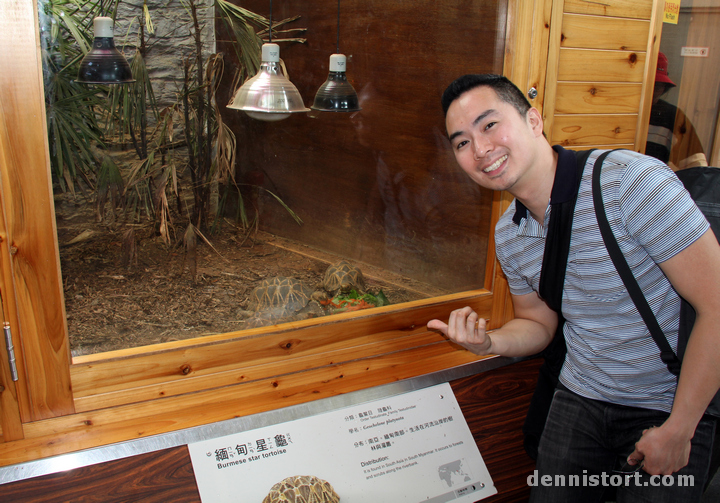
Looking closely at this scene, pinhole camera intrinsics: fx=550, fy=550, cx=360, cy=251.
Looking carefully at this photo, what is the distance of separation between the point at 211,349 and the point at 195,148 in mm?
541

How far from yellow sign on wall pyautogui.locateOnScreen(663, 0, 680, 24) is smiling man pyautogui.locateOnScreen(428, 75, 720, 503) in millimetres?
1066

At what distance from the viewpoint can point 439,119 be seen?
6.27 feet

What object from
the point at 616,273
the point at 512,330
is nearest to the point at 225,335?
the point at 512,330

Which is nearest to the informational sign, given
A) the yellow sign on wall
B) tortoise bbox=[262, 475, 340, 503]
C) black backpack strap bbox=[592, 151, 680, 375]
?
tortoise bbox=[262, 475, 340, 503]

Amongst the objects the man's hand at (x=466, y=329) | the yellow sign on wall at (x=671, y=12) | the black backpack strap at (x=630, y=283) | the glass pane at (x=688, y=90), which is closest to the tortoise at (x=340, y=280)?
the man's hand at (x=466, y=329)

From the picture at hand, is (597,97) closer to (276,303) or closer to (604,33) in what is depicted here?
(604,33)

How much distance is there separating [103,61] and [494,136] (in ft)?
2.95

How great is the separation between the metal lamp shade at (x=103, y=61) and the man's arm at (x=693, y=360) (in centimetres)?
126

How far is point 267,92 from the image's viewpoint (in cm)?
153

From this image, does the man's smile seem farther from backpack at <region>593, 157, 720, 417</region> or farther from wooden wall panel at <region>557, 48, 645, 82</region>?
wooden wall panel at <region>557, 48, 645, 82</region>

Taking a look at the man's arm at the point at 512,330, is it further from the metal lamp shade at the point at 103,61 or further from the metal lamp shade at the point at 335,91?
the metal lamp shade at the point at 103,61

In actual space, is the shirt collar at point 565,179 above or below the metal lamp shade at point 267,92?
below

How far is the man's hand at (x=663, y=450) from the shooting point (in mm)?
1110

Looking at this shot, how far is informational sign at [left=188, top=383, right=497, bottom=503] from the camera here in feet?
4.31
